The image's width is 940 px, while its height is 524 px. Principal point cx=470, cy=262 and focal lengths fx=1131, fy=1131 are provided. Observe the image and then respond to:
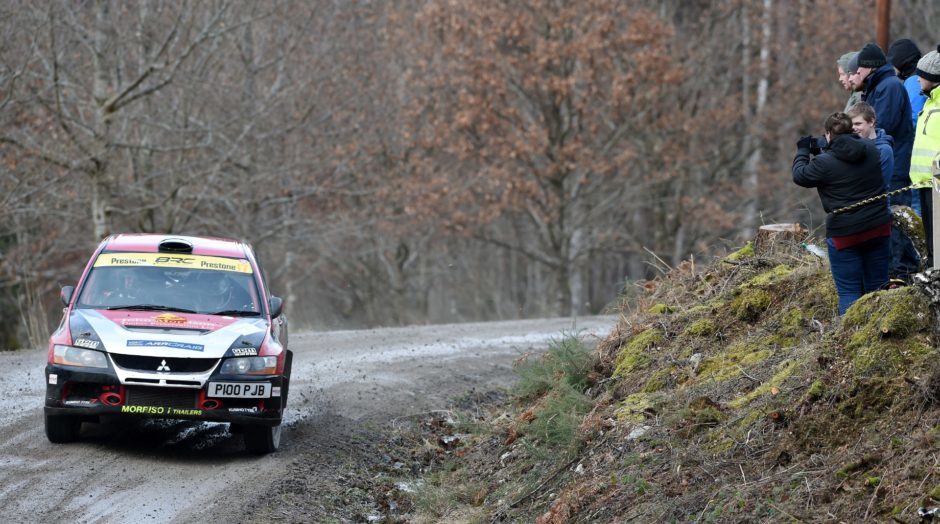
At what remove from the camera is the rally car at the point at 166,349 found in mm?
9148

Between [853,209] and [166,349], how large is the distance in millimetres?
5420

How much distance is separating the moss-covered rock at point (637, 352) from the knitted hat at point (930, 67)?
2966 mm

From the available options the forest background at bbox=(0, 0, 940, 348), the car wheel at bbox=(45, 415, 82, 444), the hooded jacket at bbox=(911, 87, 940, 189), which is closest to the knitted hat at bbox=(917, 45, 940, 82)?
the hooded jacket at bbox=(911, 87, 940, 189)

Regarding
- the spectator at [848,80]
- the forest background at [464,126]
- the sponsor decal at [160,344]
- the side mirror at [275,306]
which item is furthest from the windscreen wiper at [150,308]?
the forest background at [464,126]

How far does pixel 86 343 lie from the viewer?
9.29 metres

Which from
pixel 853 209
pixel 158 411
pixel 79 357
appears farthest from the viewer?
pixel 79 357

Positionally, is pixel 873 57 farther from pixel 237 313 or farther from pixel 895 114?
pixel 237 313

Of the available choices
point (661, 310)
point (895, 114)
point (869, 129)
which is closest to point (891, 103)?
point (895, 114)

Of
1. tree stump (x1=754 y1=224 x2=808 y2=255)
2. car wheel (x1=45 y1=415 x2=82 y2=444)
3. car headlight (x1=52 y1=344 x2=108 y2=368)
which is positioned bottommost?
car wheel (x1=45 y1=415 x2=82 y2=444)

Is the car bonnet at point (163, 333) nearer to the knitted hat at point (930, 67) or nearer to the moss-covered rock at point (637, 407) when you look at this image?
the moss-covered rock at point (637, 407)

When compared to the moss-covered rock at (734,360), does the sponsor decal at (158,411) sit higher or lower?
lower

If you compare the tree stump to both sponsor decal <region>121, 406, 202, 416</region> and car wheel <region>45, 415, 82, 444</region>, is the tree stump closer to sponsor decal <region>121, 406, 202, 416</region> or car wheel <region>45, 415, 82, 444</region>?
sponsor decal <region>121, 406, 202, 416</region>

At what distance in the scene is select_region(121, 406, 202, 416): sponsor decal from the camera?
9.09 metres

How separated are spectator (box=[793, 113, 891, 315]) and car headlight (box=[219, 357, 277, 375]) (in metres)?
4.55
